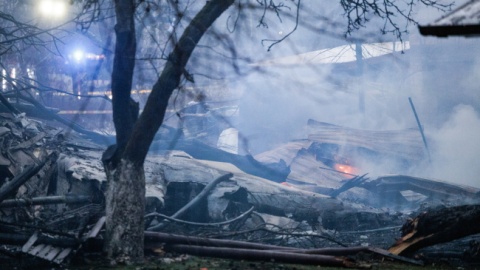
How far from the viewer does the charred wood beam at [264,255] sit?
15.1ft

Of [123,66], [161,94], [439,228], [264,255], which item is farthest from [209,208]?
[439,228]

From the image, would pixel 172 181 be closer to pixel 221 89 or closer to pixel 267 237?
pixel 267 237

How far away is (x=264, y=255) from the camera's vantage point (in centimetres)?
481

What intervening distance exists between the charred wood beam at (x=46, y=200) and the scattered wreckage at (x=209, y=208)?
0.05ft

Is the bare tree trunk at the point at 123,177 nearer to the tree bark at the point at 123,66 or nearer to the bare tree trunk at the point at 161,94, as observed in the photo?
the tree bark at the point at 123,66

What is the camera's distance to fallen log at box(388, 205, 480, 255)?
16.5ft

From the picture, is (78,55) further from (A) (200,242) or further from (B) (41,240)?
(A) (200,242)

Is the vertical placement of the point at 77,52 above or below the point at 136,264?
above

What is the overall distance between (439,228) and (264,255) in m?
2.49

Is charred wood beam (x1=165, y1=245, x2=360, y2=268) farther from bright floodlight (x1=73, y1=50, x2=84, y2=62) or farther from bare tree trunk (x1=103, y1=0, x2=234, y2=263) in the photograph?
bright floodlight (x1=73, y1=50, x2=84, y2=62)

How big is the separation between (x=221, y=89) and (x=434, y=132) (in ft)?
40.6

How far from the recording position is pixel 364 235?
8.62 m

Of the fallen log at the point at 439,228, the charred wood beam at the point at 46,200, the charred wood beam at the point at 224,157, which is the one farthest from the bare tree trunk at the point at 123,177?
the charred wood beam at the point at 224,157

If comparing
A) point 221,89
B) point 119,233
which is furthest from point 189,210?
point 221,89
